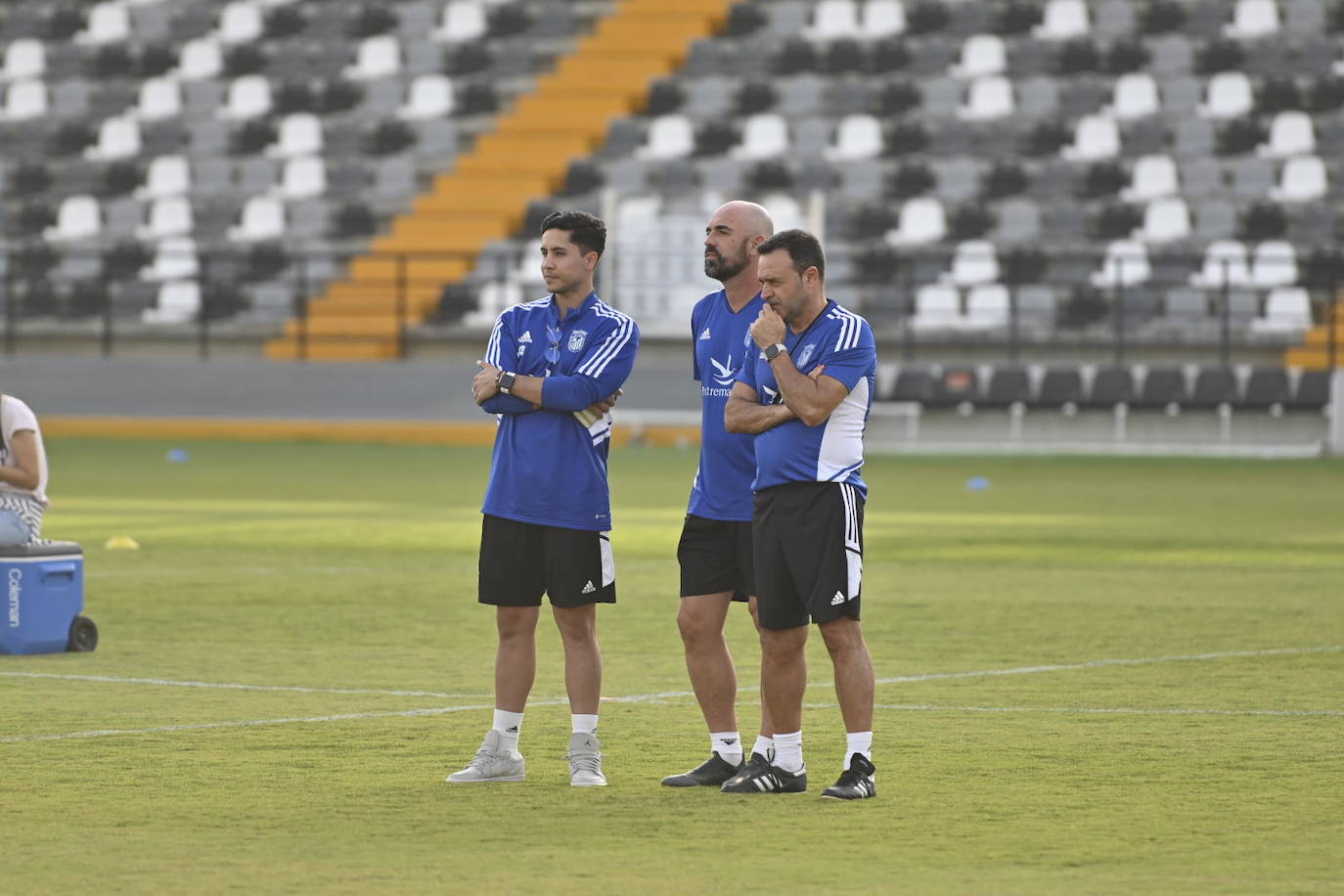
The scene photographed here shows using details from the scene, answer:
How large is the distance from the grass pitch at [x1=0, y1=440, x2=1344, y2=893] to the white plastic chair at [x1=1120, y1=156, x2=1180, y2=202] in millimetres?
17101

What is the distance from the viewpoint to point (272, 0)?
46.8 m

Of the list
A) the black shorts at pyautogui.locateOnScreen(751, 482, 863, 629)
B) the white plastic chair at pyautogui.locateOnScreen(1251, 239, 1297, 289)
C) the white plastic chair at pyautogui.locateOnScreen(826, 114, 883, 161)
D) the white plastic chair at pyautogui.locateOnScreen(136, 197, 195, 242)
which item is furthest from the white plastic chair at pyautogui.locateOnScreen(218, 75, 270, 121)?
the black shorts at pyautogui.locateOnScreen(751, 482, 863, 629)

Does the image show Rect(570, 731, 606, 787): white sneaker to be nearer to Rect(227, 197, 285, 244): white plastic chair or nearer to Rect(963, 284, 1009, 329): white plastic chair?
Rect(963, 284, 1009, 329): white plastic chair

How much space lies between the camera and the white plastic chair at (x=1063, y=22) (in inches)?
1574

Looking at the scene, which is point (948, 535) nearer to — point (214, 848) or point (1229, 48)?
point (214, 848)

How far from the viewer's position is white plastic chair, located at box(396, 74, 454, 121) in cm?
4294

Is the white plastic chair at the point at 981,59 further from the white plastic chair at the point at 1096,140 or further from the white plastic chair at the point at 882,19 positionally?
the white plastic chair at the point at 1096,140

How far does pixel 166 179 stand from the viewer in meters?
42.7

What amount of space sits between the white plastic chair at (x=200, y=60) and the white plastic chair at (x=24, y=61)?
9.19ft

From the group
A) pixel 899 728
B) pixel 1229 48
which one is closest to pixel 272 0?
pixel 1229 48

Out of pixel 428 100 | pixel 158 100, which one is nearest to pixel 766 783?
pixel 428 100

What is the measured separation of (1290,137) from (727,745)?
30.3 meters

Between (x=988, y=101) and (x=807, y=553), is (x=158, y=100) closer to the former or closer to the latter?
(x=988, y=101)

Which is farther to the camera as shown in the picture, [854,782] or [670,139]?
[670,139]
